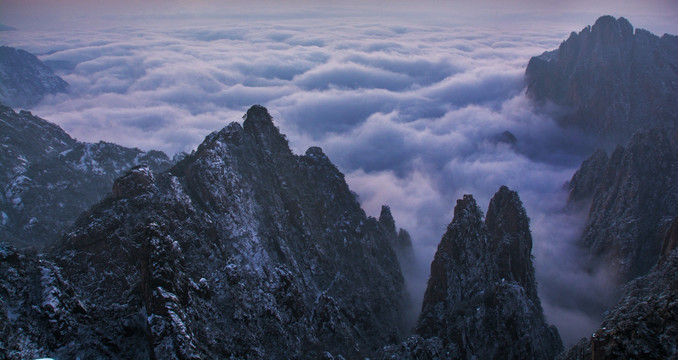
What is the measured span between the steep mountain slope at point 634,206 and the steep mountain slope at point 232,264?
61.4 metres

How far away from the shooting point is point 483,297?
51.7 m

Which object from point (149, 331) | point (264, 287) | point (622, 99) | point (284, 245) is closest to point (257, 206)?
point (284, 245)

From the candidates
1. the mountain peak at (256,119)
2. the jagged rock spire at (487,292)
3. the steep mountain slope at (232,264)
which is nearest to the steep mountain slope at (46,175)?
the steep mountain slope at (232,264)

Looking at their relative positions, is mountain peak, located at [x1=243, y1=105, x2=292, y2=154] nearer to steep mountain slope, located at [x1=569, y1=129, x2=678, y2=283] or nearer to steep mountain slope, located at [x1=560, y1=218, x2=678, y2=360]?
steep mountain slope, located at [x1=560, y1=218, x2=678, y2=360]

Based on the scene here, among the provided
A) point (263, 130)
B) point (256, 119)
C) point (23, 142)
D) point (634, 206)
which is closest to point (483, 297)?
point (263, 130)

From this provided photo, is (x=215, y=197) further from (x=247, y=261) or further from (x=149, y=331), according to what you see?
(x=149, y=331)

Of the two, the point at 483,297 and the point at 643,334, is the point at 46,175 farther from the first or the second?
the point at 643,334

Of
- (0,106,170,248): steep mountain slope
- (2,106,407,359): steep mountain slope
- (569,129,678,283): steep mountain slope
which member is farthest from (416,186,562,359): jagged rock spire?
(0,106,170,248): steep mountain slope

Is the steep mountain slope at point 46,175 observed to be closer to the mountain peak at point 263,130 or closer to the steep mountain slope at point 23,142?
the steep mountain slope at point 23,142

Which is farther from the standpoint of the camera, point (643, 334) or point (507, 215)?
point (507, 215)

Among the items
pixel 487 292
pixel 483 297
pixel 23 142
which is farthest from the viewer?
pixel 23 142

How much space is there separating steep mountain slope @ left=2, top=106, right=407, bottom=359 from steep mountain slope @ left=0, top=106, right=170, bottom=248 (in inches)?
2256

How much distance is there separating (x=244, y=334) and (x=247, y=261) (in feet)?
36.6

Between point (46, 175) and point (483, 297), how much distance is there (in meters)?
127
